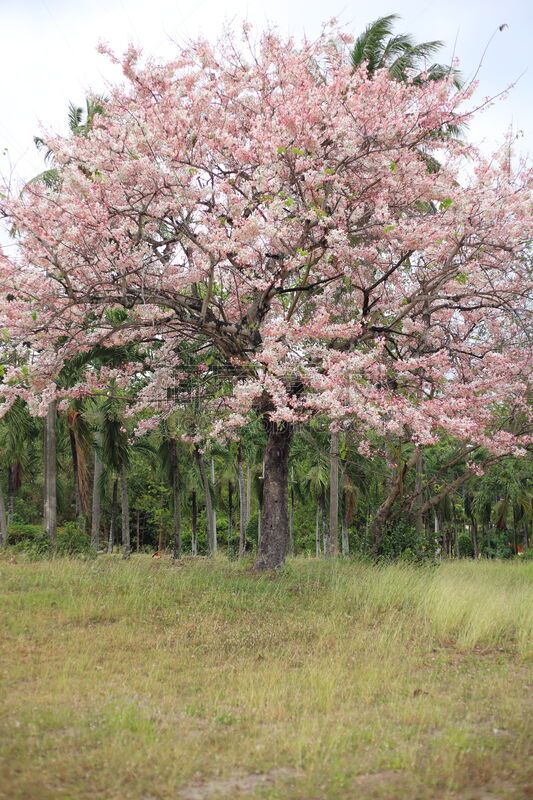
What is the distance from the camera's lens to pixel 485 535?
152 ft

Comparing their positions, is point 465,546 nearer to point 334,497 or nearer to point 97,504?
point 97,504

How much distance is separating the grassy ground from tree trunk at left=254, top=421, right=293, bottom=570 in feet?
3.59

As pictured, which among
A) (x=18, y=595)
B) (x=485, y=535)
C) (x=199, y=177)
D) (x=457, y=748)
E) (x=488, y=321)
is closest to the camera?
(x=457, y=748)

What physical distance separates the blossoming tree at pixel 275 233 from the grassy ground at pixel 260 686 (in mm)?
2800

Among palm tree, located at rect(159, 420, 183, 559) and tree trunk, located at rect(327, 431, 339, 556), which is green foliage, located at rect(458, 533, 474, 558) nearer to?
palm tree, located at rect(159, 420, 183, 559)

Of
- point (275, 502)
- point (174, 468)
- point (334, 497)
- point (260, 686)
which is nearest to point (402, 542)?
point (275, 502)

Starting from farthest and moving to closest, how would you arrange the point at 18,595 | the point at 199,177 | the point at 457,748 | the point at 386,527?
the point at 386,527 < the point at 199,177 < the point at 18,595 < the point at 457,748

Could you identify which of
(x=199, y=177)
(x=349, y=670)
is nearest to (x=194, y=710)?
(x=349, y=670)

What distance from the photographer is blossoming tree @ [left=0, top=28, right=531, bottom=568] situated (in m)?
12.1

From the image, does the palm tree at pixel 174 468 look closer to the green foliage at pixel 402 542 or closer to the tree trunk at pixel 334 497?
the tree trunk at pixel 334 497

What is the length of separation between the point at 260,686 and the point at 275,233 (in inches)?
264

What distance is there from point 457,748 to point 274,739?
4.77 ft

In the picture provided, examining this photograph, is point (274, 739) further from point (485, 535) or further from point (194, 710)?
point (485, 535)

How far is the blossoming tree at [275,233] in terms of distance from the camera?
1212cm
